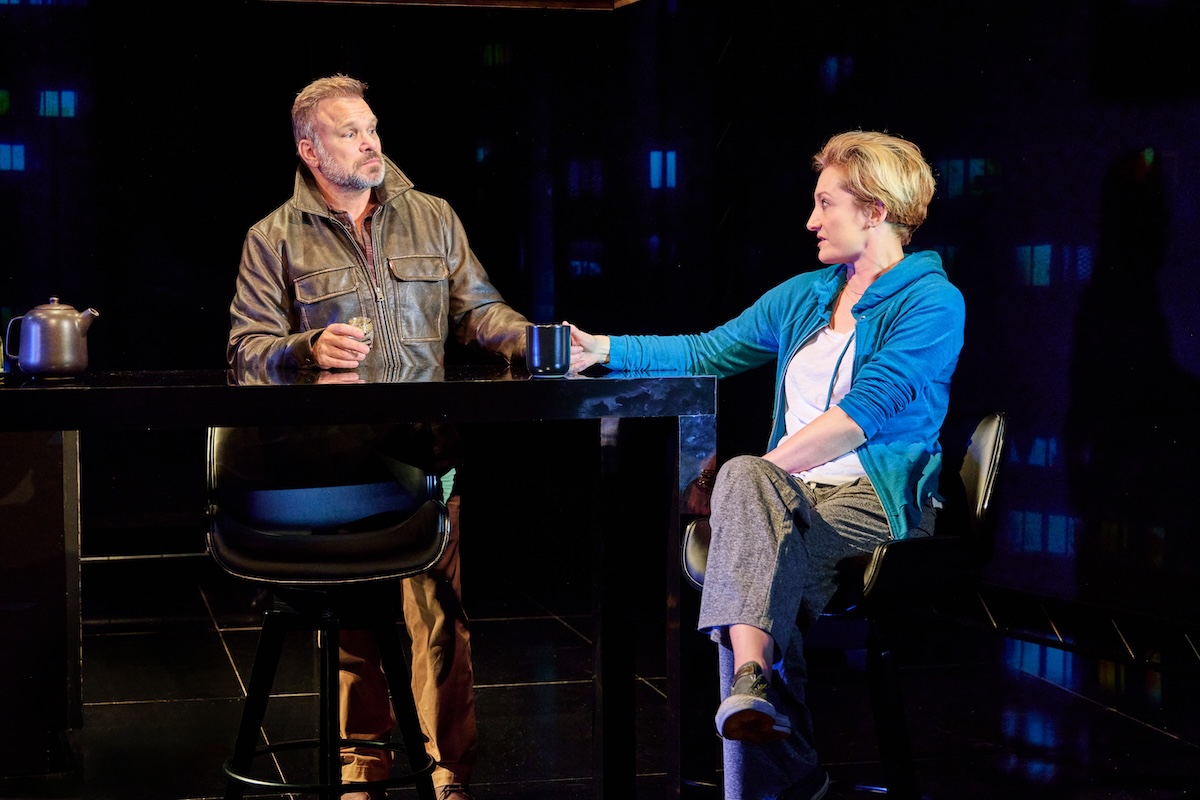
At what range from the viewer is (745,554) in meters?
2.32

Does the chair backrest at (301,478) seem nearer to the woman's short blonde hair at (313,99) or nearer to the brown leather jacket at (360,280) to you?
the brown leather jacket at (360,280)

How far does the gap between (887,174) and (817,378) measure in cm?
46

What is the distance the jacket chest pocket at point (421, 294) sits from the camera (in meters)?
3.04

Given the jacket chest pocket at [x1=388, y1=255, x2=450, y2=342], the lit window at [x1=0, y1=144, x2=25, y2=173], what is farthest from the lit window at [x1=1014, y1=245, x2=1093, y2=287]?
the lit window at [x1=0, y1=144, x2=25, y2=173]

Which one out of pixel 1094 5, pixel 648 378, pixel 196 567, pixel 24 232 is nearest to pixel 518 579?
pixel 196 567

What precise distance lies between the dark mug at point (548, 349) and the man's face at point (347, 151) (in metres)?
1.00

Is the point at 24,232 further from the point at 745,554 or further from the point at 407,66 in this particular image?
the point at 745,554

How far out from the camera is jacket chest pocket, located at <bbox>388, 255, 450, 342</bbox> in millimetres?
3041

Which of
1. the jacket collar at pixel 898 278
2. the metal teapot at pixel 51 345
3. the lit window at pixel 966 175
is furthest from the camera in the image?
the lit window at pixel 966 175

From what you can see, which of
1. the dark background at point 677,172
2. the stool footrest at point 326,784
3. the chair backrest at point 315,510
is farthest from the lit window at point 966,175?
the stool footrest at point 326,784

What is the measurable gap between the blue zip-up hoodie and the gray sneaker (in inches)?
19.4

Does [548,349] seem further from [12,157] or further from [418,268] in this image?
[12,157]

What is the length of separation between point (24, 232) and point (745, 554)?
4.03m

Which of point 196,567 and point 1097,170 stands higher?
point 1097,170
